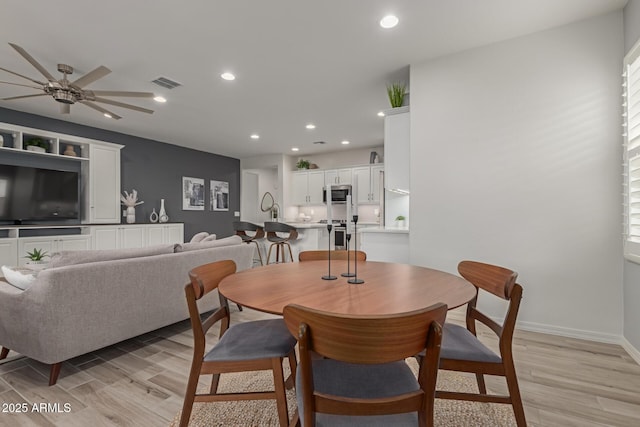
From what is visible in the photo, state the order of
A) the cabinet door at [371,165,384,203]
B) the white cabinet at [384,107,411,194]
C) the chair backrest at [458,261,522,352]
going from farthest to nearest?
the cabinet door at [371,165,384,203] < the white cabinet at [384,107,411,194] < the chair backrest at [458,261,522,352]

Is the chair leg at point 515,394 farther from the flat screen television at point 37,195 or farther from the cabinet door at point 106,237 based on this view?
the flat screen television at point 37,195

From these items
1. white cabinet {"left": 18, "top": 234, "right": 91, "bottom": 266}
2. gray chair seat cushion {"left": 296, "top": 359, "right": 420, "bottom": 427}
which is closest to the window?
gray chair seat cushion {"left": 296, "top": 359, "right": 420, "bottom": 427}

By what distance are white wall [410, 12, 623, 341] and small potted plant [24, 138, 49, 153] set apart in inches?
214

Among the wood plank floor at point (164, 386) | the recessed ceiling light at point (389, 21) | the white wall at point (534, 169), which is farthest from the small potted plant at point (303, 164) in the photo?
the wood plank floor at point (164, 386)

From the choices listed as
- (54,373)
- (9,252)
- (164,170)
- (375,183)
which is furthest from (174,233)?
(54,373)

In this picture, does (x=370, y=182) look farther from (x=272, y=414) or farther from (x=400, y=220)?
(x=272, y=414)

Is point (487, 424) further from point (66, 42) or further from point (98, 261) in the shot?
point (66, 42)

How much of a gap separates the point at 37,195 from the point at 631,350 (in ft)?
23.2

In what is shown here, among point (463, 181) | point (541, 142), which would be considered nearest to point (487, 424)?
point (463, 181)

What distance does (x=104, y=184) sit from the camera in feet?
17.3

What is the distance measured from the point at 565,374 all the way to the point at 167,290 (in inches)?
116

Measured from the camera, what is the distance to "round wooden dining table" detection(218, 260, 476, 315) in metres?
1.09

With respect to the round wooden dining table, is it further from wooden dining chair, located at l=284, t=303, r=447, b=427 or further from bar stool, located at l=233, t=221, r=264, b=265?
bar stool, located at l=233, t=221, r=264, b=265

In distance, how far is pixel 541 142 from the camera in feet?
8.59
